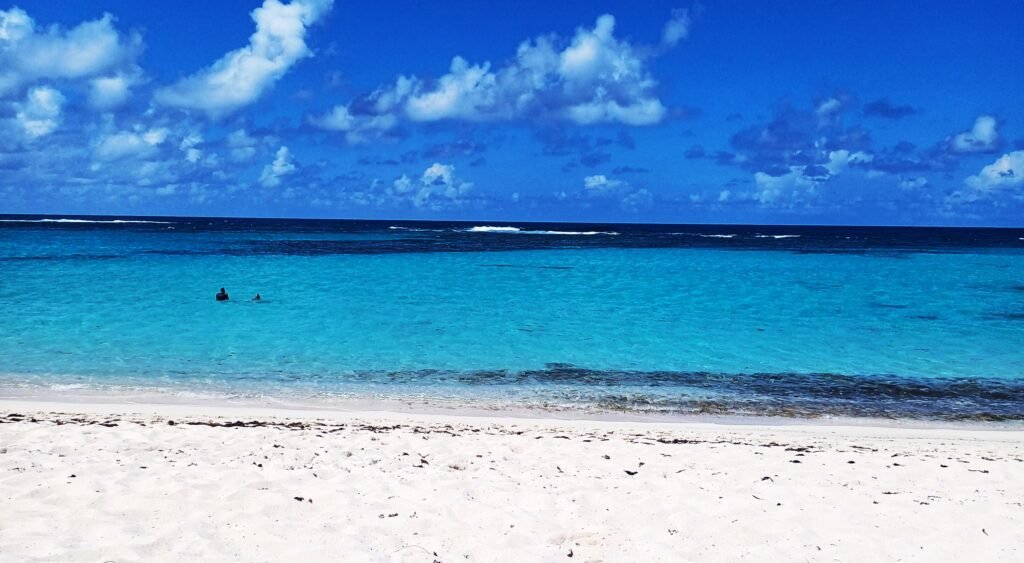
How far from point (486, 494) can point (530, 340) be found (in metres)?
9.88

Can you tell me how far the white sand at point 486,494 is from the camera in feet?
16.5

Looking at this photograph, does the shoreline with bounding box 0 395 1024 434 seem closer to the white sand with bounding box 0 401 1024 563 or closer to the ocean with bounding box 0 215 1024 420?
the ocean with bounding box 0 215 1024 420

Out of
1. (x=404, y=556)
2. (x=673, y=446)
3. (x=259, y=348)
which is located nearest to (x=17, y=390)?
(x=259, y=348)

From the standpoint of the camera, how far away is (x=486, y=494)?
6.14 metres

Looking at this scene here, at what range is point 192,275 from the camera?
1180 inches

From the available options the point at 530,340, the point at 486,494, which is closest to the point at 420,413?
the point at 486,494

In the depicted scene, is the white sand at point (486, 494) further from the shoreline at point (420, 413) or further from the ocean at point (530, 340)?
the ocean at point (530, 340)

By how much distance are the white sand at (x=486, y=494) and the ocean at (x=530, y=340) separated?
266 cm

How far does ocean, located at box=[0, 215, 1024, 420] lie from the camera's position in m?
11.5

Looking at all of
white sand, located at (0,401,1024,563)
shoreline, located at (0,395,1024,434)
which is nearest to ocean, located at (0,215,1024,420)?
shoreline, located at (0,395,1024,434)

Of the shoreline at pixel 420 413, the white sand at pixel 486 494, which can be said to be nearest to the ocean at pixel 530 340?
the shoreline at pixel 420 413

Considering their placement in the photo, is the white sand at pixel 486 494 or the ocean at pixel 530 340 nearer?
the white sand at pixel 486 494

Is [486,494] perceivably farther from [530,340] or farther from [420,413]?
[530,340]

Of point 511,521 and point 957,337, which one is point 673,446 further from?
point 957,337
